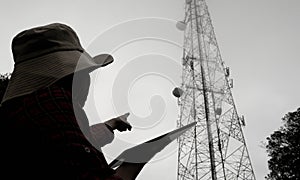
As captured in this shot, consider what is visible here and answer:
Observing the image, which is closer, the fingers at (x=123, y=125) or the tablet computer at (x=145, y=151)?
the tablet computer at (x=145, y=151)

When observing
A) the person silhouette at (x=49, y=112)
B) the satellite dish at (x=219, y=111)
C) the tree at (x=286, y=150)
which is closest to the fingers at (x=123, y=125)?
the person silhouette at (x=49, y=112)

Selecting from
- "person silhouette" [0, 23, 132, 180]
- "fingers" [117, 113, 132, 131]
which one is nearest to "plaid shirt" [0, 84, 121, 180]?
"person silhouette" [0, 23, 132, 180]

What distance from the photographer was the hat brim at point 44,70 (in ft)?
2.15

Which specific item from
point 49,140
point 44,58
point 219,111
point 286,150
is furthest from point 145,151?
point 286,150

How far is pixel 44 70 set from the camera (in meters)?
0.66

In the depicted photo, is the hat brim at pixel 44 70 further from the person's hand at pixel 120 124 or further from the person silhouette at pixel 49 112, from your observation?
the person's hand at pixel 120 124

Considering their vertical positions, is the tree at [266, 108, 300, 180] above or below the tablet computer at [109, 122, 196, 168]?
above

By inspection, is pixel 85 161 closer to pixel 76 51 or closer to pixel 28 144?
pixel 28 144

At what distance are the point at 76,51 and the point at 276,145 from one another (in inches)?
668

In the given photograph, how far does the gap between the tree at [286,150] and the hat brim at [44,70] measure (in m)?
15.5

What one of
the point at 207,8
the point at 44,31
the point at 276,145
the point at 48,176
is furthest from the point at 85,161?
the point at 276,145

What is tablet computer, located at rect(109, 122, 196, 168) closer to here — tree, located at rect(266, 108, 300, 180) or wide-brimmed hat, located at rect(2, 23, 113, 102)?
wide-brimmed hat, located at rect(2, 23, 113, 102)

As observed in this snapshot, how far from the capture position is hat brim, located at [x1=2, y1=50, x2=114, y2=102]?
654 mm

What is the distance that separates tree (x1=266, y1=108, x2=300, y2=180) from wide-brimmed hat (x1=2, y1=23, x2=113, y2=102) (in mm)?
15530
